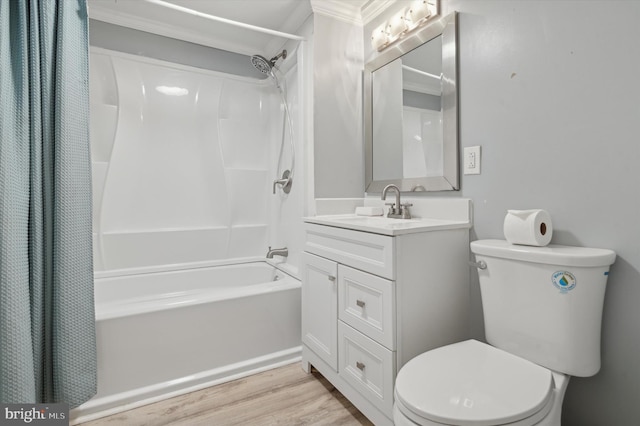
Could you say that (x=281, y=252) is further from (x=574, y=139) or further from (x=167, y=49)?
(x=574, y=139)

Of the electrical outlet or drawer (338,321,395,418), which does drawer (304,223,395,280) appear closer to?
drawer (338,321,395,418)

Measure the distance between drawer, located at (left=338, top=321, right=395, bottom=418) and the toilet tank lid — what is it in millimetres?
535

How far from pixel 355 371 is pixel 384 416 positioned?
0.69 ft

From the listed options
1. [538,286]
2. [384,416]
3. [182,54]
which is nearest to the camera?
[538,286]

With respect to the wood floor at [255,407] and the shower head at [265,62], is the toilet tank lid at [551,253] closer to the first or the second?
the wood floor at [255,407]

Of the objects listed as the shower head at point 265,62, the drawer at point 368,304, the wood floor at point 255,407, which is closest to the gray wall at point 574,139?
the drawer at point 368,304

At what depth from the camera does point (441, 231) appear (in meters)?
1.34

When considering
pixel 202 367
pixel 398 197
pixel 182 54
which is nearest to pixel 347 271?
pixel 398 197

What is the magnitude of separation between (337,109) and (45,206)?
1.63m

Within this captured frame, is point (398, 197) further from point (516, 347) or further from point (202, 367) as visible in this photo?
point (202, 367)

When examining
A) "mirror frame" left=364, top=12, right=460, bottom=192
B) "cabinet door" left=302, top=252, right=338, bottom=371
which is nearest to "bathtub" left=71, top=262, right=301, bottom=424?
"cabinet door" left=302, top=252, right=338, bottom=371

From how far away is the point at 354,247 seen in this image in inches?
56.4

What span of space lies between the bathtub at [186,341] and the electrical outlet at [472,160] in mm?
1197

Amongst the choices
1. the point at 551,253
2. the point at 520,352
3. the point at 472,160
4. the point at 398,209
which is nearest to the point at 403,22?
the point at 472,160
